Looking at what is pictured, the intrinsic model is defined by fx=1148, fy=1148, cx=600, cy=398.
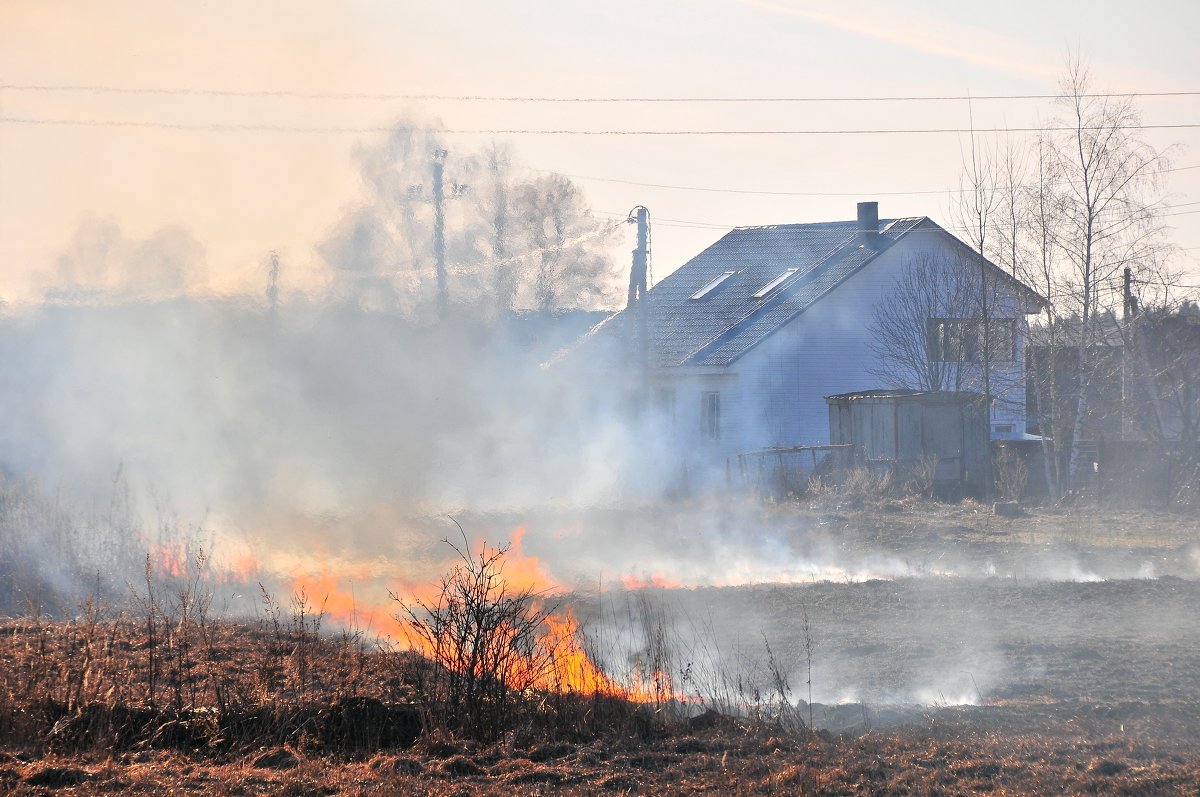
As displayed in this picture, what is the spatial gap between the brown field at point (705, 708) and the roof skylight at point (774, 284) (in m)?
21.7

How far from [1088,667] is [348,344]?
16.7m

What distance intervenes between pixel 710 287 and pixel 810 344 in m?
5.20

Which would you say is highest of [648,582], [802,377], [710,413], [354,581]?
[802,377]

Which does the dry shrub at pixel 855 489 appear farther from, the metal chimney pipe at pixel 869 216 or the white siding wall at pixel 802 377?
the metal chimney pipe at pixel 869 216

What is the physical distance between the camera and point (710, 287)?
3809cm

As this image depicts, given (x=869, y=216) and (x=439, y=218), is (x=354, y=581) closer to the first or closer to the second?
(x=439, y=218)

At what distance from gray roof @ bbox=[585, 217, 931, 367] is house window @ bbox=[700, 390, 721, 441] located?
1256mm

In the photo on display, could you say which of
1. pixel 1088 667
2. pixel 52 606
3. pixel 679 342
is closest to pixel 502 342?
pixel 679 342

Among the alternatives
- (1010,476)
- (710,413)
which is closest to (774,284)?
(710,413)

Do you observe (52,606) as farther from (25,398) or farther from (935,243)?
(935,243)

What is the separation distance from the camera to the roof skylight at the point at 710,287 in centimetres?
3766

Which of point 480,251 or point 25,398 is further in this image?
point 480,251

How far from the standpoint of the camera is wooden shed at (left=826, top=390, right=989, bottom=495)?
2866cm

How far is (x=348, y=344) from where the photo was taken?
24.2 meters
